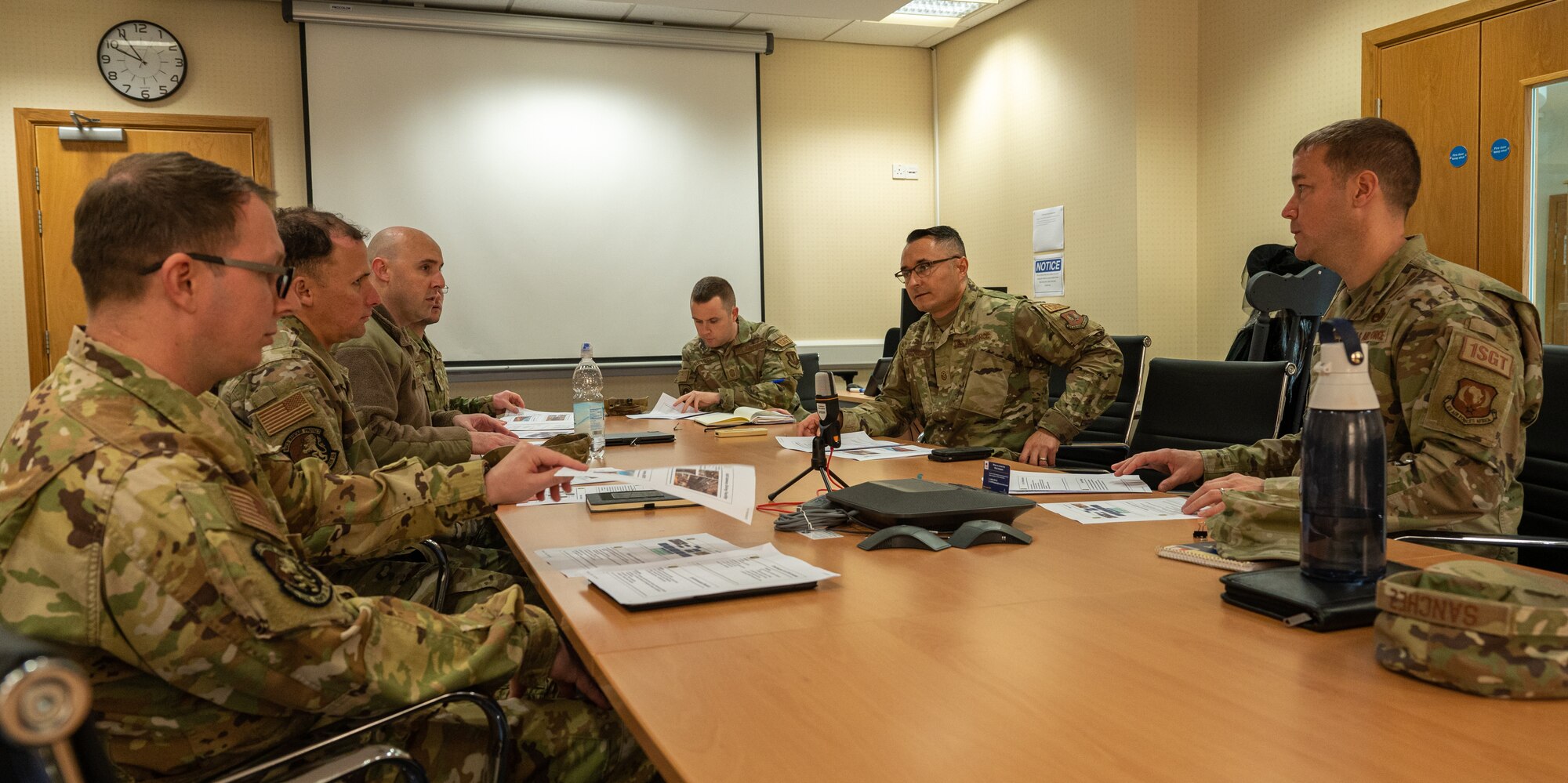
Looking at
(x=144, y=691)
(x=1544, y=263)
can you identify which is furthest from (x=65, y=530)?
(x=1544, y=263)

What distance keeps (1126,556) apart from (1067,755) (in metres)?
0.76

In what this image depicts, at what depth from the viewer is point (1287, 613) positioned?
3.78 ft

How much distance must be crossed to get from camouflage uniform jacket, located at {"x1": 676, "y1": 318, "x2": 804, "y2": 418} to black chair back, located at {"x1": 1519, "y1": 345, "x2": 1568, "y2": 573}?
318 cm

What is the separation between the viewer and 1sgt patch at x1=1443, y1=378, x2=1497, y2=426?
5.73ft

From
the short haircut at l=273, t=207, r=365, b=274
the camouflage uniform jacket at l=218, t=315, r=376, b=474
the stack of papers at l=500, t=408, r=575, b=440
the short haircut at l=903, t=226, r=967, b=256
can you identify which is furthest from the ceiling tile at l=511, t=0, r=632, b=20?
the camouflage uniform jacket at l=218, t=315, r=376, b=474

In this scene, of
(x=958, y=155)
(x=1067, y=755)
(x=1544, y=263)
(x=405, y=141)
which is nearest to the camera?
(x=1067, y=755)

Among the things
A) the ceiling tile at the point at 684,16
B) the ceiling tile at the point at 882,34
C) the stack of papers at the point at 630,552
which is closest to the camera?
the stack of papers at the point at 630,552

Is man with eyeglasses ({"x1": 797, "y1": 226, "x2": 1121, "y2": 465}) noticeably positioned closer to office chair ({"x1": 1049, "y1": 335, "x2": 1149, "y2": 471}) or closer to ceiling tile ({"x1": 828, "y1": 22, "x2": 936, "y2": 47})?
office chair ({"x1": 1049, "y1": 335, "x2": 1149, "y2": 471})

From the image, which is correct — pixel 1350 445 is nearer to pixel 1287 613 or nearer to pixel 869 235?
pixel 1287 613

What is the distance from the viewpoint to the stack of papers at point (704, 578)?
4.30 feet

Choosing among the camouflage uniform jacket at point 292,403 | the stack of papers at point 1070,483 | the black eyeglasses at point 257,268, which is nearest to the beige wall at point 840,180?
the stack of papers at point 1070,483

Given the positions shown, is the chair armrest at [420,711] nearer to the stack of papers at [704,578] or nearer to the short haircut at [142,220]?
the stack of papers at [704,578]

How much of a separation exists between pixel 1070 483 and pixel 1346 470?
1.03 meters

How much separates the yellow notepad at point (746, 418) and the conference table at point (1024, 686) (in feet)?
7.06
